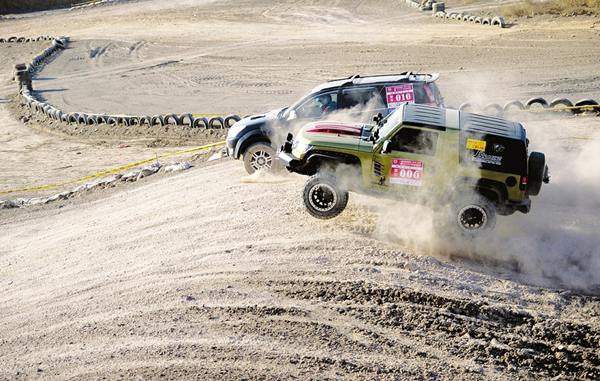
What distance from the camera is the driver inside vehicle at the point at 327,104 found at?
1090 centimetres

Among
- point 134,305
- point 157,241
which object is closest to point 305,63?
point 157,241

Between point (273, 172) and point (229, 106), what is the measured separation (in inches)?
352

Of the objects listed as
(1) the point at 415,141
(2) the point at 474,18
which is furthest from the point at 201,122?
(2) the point at 474,18

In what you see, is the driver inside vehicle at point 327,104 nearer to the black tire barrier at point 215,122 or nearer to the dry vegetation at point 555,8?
the black tire barrier at point 215,122

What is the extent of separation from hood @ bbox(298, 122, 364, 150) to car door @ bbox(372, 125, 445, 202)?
1.78 feet

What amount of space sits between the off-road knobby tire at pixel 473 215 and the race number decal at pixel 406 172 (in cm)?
68

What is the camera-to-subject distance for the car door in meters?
8.39

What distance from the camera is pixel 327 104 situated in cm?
1093

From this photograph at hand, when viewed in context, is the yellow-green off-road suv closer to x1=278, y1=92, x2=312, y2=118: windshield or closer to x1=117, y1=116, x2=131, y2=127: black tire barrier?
x1=278, y1=92, x2=312, y2=118: windshield

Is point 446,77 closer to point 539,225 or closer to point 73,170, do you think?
point 539,225

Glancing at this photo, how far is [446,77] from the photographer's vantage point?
20.3m

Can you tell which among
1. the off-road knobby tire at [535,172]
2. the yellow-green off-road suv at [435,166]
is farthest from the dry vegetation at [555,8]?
the yellow-green off-road suv at [435,166]

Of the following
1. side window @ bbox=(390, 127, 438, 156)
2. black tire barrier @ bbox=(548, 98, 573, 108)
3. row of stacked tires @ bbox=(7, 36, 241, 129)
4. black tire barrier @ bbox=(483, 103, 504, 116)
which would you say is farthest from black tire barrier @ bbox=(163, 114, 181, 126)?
black tire barrier @ bbox=(548, 98, 573, 108)

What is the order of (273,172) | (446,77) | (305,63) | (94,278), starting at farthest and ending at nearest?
1. (305,63)
2. (446,77)
3. (273,172)
4. (94,278)
